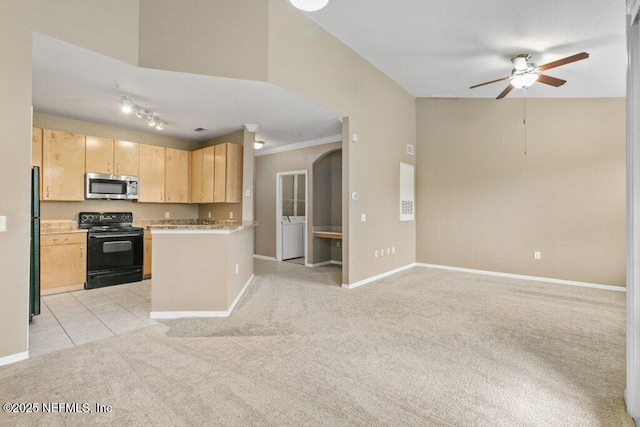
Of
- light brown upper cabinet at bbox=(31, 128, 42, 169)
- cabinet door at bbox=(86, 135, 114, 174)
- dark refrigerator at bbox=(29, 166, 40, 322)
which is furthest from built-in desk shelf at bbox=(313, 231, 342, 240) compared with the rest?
light brown upper cabinet at bbox=(31, 128, 42, 169)

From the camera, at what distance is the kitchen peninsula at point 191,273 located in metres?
3.35

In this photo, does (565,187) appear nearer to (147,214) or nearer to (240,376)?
(240,376)

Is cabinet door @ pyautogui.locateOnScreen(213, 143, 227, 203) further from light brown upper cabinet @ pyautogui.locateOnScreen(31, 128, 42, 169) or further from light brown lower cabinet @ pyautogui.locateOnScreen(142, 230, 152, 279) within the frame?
light brown upper cabinet @ pyautogui.locateOnScreen(31, 128, 42, 169)

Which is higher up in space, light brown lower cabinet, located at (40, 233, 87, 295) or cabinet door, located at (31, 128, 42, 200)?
cabinet door, located at (31, 128, 42, 200)

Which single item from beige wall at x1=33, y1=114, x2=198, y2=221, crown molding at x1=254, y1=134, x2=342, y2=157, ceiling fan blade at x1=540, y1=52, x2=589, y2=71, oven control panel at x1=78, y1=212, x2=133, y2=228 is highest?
ceiling fan blade at x1=540, y1=52, x2=589, y2=71

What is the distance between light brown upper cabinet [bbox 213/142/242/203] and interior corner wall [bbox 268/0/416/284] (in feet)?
6.46

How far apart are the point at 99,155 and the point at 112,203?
0.85 meters

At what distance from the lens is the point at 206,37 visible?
124 inches

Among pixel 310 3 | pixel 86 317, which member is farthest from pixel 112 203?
pixel 310 3

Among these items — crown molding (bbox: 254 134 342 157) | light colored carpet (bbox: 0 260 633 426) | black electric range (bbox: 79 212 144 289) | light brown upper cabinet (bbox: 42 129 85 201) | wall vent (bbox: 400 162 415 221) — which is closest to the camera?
light colored carpet (bbox: 0 260 633 426)

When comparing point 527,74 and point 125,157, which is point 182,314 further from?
point 527,74

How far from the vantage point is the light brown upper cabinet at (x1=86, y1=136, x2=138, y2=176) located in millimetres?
4817

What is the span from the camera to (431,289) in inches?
183

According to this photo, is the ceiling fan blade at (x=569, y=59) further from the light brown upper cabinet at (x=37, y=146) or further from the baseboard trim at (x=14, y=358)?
the light brown upper cabinet at (x=37, y=146)
